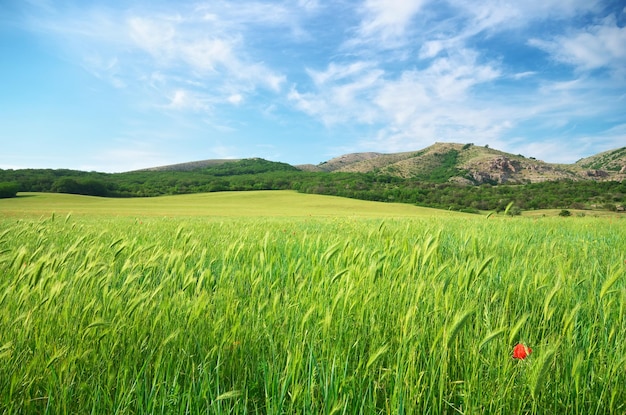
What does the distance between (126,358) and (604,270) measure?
189 inches

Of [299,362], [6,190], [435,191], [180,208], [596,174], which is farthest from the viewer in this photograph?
[596,174]

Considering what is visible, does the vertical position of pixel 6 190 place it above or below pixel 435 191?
below

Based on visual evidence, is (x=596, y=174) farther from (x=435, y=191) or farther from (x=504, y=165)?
(x=435, y=191)

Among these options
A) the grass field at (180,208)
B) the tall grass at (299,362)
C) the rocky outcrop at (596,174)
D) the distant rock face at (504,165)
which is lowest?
the grass field at (180,208)

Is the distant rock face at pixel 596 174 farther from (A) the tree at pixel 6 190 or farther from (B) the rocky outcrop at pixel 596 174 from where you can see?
(A) the tree at pixel 6 190

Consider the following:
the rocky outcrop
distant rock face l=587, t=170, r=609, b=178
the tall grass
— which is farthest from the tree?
distant rock face l=587, t=170, r=609, b=178

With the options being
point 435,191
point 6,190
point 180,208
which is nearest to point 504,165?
point 435,191

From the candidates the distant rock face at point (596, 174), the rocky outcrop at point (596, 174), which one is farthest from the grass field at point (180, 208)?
the distant rock face at point (596, 174)

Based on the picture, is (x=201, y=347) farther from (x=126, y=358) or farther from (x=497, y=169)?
(x=497, y=169)

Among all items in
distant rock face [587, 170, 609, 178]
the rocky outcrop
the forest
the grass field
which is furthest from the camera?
distant rock face [587, 170, 609, 178]

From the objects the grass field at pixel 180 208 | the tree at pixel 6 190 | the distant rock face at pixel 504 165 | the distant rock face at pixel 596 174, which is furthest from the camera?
the distant rock face at pixel 504 165

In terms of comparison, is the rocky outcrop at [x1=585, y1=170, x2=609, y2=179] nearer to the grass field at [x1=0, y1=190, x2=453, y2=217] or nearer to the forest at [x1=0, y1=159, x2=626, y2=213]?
the forest at [x1=0, y1=159, x2=626, y2=213]

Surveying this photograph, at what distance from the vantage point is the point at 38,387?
159 cm

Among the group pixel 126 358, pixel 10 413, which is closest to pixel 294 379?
pixel 126 358
